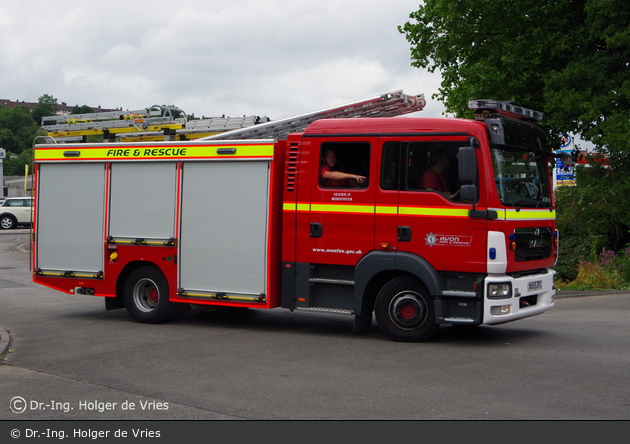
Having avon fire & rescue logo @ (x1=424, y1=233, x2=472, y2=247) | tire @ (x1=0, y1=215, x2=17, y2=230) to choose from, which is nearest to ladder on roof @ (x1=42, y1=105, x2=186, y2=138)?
avon fire & rescue logo @ (x1=424, y1=233, x2=472, y2=247)

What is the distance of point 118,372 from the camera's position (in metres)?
7.62

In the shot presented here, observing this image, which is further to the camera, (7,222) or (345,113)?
(7,222)

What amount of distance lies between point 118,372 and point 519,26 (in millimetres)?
17724

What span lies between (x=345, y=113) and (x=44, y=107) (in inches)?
6521

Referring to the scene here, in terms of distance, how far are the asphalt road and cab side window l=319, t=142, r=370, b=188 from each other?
6.74ft

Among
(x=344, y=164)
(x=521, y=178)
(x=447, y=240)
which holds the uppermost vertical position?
(x=344, y=164)

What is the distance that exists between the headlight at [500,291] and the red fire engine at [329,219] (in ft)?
0.08

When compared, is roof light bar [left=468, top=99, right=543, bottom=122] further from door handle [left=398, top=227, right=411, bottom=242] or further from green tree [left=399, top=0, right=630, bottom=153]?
green tree [left=399, top=0, right=630, bottom=153]

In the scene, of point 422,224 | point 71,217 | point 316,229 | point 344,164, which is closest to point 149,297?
point 71,217

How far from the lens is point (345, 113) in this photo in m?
10.7

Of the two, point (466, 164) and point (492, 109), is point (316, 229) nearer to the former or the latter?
point (466, 164)

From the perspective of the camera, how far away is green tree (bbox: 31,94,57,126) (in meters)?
157

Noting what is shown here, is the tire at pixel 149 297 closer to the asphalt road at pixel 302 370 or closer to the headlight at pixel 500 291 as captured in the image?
the asphalt road at pixel 302 370

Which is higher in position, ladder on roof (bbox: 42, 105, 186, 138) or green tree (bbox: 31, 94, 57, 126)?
green tree (bbox: 31, 94, 57, 126)
